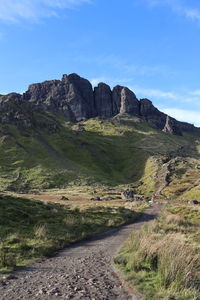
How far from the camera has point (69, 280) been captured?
11789mm

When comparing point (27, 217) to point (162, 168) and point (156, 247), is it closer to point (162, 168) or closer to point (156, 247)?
point (156, 247)

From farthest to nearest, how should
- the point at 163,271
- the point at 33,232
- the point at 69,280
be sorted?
the point at 33,232 < the point at 69,280 < the point at 163,271

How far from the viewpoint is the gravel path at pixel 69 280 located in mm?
10055

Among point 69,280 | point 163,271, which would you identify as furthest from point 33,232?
point 163,271

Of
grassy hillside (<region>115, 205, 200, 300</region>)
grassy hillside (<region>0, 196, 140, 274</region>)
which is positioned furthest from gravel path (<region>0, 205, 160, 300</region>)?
grassy hillside (<region>0, 196, 140, 274</region>)

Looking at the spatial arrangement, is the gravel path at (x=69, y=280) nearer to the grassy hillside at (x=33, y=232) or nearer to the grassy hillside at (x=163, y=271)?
the grassy hillside at (x=163, y=271)

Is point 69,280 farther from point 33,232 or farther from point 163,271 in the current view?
point 33,232

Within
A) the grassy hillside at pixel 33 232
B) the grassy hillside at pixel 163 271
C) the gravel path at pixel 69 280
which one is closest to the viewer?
the grassy hillside at pixel 163 271

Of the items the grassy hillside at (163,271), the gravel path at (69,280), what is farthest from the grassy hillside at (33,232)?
the grassy hillside at (163,271)

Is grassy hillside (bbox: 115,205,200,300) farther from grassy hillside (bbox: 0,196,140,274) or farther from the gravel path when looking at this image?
grassy hillside (bbox: 0,196,140,274)

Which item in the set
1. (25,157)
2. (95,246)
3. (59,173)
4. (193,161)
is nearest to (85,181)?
(59,173)

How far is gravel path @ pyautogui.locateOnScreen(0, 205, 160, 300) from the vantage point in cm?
1005

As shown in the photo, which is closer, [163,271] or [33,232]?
[163,271]

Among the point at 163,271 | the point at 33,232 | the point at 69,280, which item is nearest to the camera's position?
the point at 163,271
